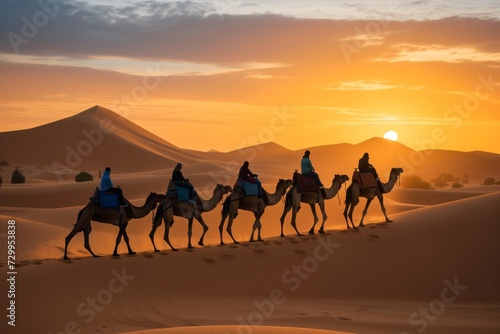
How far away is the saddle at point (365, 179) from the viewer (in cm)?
2358

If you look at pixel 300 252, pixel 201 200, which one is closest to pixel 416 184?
pixel 300 252

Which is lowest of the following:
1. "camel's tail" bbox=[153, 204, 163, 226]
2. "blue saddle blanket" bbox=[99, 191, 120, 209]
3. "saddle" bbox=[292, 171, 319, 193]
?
"camel's tail" bbox=[153, 204, 163, 226]

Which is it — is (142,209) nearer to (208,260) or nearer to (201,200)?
(201,200)

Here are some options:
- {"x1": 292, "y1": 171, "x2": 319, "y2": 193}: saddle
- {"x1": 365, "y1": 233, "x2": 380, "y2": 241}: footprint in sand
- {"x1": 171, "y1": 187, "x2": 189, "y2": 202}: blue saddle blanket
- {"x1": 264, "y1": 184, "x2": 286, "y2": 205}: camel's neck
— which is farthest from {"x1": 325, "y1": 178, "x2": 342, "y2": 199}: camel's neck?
{"x1": 171, "y1": 187, "x2": 189, "y2": 202}: blue saddle blanket

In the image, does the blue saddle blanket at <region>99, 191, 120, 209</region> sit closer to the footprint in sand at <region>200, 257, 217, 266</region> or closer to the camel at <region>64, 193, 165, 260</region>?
the camel at <region>64, 193, 165, 260</region>

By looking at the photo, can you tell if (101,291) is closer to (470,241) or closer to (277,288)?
(277,288)

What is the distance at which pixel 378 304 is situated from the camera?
58.7 ft

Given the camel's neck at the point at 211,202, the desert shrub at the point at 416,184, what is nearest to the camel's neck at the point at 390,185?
the camel's neck at the point at 211,202

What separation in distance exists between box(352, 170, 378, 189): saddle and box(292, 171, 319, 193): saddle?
1.65 m

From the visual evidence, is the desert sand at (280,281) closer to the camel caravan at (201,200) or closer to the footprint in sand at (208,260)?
the footprint in sand at (208,260)

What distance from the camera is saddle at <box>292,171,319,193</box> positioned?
73.2 feet

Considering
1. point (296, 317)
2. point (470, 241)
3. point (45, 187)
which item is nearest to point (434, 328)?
point (296, 317)

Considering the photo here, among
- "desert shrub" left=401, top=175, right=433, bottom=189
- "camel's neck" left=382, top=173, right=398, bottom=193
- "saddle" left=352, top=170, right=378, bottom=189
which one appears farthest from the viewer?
"desert shrub" left=401, top=175, right=433, bottom=189

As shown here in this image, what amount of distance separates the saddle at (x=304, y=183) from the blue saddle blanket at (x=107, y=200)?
235 inches
